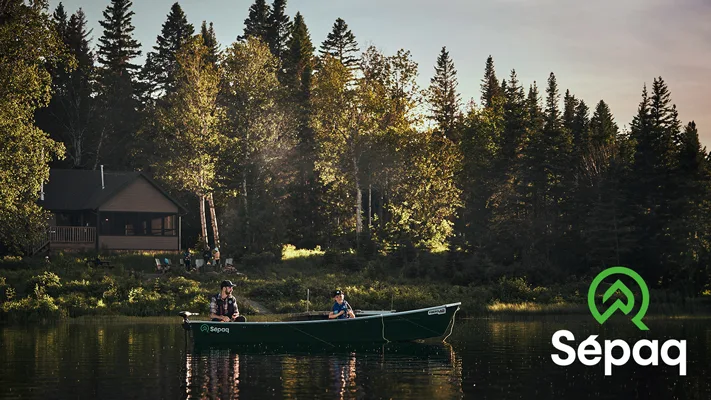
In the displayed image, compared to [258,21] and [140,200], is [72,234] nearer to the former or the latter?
[140,200]

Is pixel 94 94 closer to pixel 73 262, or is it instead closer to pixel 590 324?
pixel 73 262

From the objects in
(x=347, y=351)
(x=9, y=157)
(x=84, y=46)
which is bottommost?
(x=347, y=351)

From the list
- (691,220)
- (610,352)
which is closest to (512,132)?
(691,220)

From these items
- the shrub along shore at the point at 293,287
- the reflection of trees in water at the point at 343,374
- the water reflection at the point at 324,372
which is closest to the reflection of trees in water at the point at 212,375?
the water reflection at the point at 324,372

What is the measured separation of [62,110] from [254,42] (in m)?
20.3

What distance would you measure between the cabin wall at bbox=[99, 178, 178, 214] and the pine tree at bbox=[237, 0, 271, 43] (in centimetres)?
2938

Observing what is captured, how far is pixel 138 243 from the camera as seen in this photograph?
66.1 metres

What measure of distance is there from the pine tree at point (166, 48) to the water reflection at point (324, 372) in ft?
198

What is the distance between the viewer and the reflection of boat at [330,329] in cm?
3253

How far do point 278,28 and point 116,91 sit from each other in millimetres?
17528

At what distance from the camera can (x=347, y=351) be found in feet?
106

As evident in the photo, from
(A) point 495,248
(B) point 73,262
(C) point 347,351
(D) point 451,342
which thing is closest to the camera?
(C) point 347,351

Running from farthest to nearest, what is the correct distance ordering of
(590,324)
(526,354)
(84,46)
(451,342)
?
(84,46), (590,324), (451,342), (526,354)

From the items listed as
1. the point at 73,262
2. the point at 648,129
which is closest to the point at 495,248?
the point at 648,129
